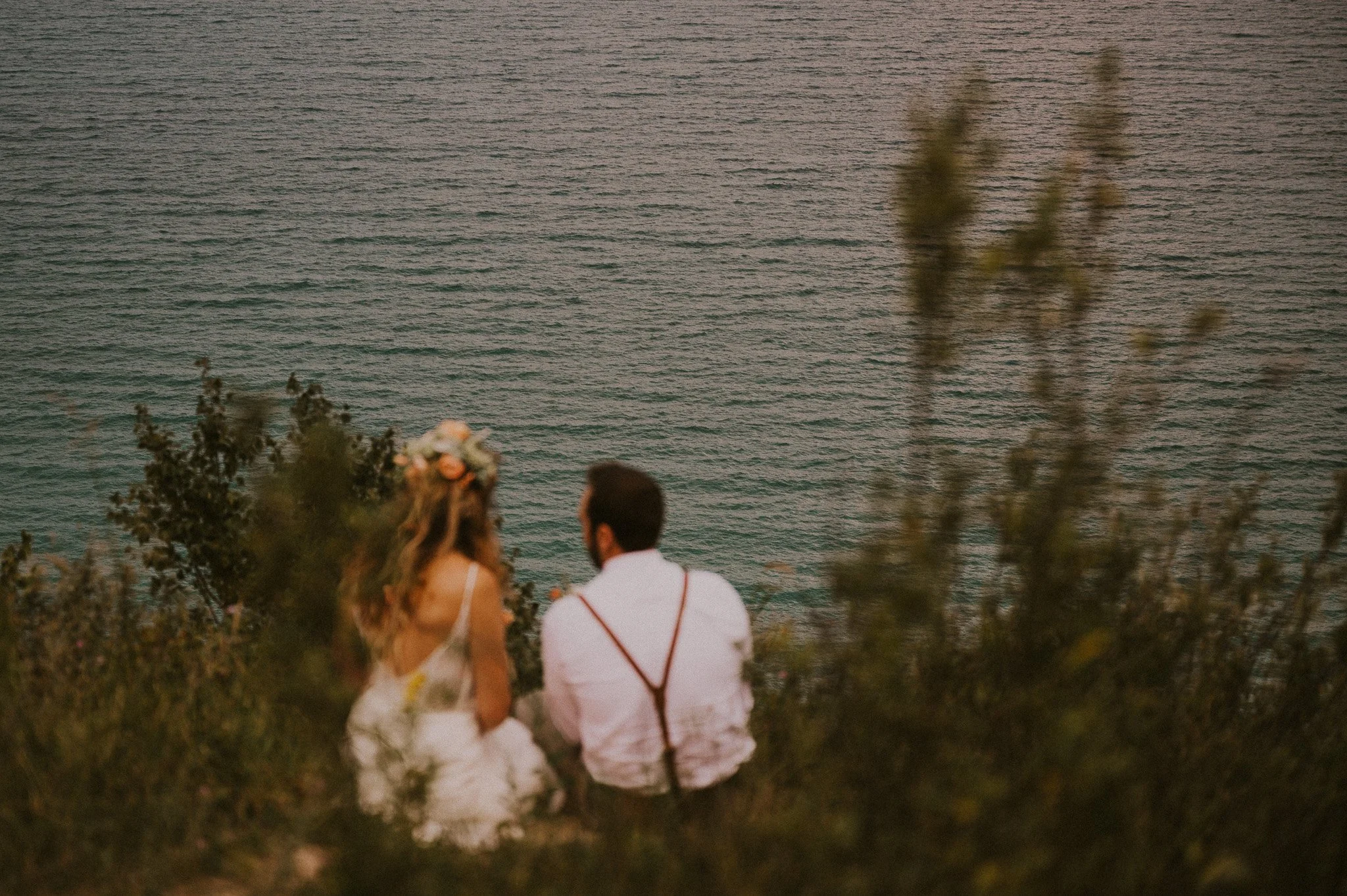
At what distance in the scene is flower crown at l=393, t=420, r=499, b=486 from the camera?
2719 millimetres

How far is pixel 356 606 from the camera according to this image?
103 inches

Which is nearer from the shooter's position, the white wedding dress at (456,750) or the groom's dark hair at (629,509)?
the white wedding dress at (456,750)

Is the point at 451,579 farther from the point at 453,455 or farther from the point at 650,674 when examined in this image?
the point at 650,674

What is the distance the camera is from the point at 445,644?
2.57 metres

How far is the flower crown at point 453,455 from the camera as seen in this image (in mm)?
2719

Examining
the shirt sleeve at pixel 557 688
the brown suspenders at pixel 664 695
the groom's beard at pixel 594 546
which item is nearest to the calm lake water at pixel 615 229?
the groom's beard at pixel 594 546

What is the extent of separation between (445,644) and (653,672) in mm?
497

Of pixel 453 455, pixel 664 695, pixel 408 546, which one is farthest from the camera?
pixel 453 455

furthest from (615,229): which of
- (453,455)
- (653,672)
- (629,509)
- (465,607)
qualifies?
(653,672)

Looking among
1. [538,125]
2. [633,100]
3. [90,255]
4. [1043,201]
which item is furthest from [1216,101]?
[1043,201]

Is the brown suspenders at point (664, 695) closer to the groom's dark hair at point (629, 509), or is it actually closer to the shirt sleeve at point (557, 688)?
the shirt sleeve at point (557, 688)

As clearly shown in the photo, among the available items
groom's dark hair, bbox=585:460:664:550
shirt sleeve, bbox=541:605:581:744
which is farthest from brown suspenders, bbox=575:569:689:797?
groom's dark hair, bbox=585:460:664:550

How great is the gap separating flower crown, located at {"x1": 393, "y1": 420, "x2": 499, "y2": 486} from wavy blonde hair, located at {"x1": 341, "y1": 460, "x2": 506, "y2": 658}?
0.05 ft

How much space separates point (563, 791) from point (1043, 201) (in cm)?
173
